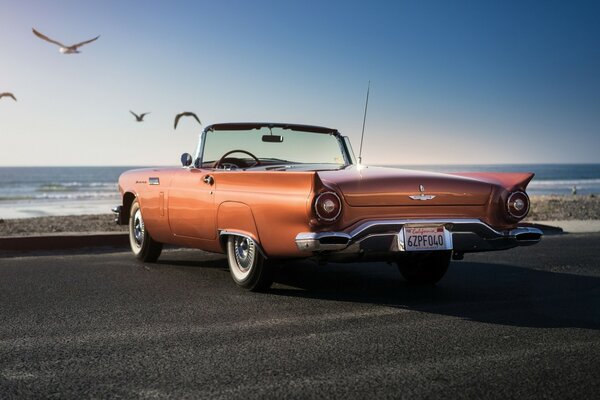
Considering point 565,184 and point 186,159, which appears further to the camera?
point 565,184

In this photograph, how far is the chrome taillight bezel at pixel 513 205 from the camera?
561 cm

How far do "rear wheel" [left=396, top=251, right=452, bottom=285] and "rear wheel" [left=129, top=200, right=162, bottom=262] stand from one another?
2947mm

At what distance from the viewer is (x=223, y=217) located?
6.04 metres

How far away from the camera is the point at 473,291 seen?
6.07m

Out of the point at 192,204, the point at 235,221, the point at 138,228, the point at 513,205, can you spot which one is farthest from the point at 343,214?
the point at 138,228

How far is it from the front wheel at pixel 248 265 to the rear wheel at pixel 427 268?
132cm

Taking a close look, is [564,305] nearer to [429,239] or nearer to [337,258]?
[429,239]

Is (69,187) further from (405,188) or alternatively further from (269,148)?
(405,188)

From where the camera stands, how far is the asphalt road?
10.8ft

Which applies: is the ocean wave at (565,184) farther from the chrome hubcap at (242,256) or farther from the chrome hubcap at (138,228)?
the chrome hubcap at (242,256)

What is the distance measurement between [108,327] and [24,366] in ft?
3.27

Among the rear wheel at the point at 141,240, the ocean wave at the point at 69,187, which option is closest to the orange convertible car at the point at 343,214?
the rear wheel at the point at 141,240

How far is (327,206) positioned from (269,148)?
2183 mm

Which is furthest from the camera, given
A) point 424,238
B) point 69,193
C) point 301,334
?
point 69,193
